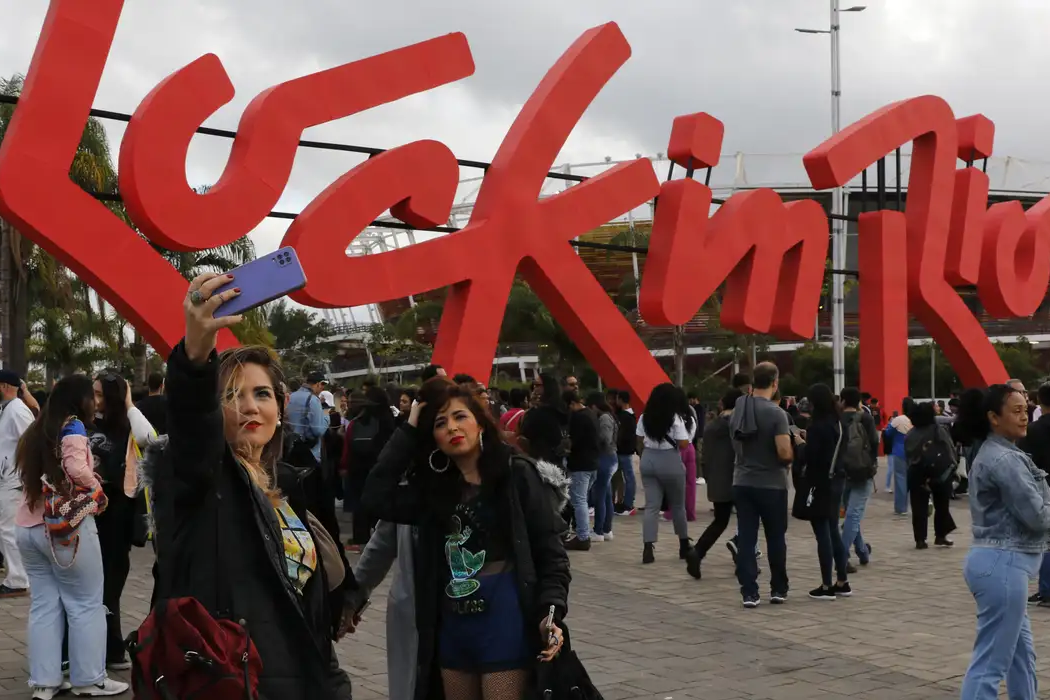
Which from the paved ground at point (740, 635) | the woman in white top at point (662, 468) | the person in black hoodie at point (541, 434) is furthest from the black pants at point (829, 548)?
the person in black hoodie at point (541, 434)

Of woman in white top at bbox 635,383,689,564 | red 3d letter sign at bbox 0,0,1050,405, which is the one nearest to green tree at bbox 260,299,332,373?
red 3d letter sign at bbox 0,0,1050,405

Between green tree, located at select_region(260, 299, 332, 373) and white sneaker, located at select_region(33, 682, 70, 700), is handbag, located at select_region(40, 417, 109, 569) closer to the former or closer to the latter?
white sneaker, located at select_region(33, 682, 70, 700)

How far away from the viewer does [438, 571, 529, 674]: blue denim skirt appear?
3621 mm

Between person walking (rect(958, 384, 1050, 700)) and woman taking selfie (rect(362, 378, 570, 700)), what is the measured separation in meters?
2.10

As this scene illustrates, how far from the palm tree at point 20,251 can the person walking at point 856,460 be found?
42.6ft

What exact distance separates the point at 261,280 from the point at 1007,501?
362 cm

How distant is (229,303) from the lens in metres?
2.46

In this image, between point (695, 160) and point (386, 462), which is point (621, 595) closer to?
point (386, 462)

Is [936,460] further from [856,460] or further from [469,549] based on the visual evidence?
[469,549]

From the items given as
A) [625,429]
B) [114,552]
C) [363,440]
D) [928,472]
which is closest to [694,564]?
[928,472]

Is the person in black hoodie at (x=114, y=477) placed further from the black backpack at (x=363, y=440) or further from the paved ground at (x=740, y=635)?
the black backpack at (x=363, y=440)

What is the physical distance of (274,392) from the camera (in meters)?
2.92

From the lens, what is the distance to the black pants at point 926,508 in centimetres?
1139

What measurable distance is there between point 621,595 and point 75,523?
427cm
